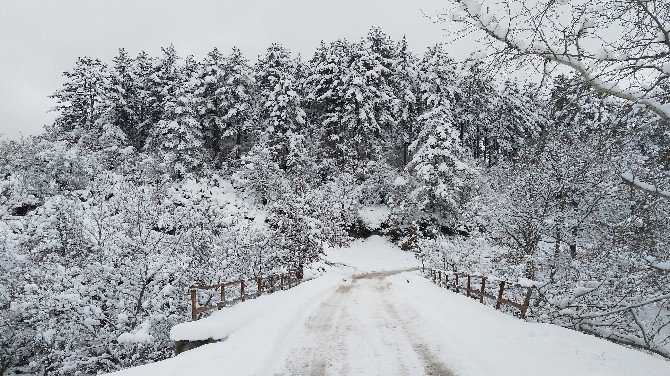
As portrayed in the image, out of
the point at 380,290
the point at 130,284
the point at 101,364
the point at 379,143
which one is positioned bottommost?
the point at 101,364

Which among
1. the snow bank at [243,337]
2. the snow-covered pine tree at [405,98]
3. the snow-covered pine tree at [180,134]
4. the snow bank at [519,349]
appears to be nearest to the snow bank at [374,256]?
the snow-covered pine tree at [405,98]

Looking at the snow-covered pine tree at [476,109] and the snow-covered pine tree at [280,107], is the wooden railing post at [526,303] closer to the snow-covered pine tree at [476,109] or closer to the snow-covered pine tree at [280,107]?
the snow-covered pine tree at [476,109]

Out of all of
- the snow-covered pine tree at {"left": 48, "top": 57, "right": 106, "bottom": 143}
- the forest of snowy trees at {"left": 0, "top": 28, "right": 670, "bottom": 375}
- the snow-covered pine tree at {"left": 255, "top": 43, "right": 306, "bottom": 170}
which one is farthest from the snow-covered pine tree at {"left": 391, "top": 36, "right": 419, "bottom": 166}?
the snow-covered pine tree at {"left": 48, "top": 57, "right": 106, "bottom": 143}

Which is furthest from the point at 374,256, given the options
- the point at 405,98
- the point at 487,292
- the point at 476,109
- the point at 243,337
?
the point at 243,337

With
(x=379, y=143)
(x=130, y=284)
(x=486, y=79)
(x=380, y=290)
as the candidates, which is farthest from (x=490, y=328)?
(x=379, y=143)

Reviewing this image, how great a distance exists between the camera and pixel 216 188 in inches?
1699

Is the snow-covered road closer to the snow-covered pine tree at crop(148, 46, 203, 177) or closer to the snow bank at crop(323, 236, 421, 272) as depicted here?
the snow bank at crop(323, 236, 421, 272)

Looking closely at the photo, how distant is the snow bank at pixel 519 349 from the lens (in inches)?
275

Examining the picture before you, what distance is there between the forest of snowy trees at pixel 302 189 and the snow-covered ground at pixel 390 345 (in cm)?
83

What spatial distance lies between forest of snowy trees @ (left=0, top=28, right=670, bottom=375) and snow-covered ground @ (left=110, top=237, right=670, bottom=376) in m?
0.83

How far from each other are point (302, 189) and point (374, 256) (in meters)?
10.5

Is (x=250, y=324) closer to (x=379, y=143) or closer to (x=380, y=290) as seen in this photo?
(x=380, y=290)

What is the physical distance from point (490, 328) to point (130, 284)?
12.7 m

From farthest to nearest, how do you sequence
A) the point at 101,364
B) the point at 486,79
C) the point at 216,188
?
the point at 216,188 → the point at 101,364 → the point at 486,79
